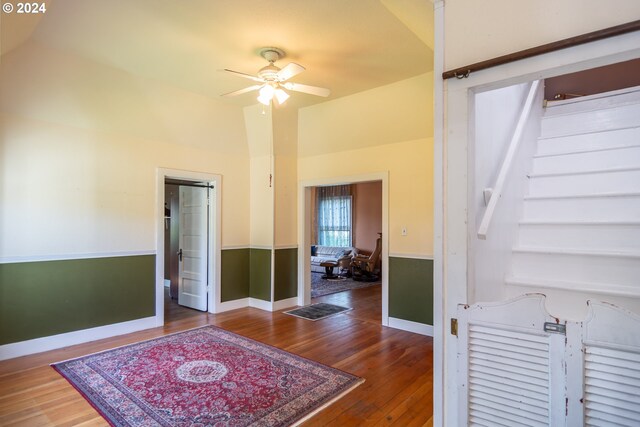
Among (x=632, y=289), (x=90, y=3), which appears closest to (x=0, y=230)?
(x=90, y=3)

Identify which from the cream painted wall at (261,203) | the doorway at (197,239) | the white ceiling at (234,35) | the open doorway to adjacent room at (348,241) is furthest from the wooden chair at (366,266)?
the white ceiling at (234,35)

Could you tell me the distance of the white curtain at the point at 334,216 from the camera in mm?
9664

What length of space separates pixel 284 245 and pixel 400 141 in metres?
2.42

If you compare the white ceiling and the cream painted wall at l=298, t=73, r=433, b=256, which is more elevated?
the white ceiling

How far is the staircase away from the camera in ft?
7.01

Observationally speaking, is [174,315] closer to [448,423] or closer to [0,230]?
[0,230]

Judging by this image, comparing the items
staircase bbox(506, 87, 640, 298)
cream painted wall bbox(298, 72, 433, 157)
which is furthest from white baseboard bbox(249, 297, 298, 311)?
staircase bbox(506, 87, 640, 298)

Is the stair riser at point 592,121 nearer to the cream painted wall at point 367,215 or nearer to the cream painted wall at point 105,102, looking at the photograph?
the cream painted wall at point 105,102

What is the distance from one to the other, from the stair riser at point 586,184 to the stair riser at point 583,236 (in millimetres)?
354

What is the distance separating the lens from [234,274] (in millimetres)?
5320

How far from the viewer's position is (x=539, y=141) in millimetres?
3230

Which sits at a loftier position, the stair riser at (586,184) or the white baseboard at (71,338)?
the stair riser at (586,184)

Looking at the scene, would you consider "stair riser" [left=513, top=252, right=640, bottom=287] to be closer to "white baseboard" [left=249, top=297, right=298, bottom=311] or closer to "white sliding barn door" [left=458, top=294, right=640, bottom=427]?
"white sliding barn door" [left=458, top=294, right=640, bottom=427]

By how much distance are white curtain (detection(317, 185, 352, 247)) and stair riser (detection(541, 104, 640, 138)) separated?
6.43 meters
